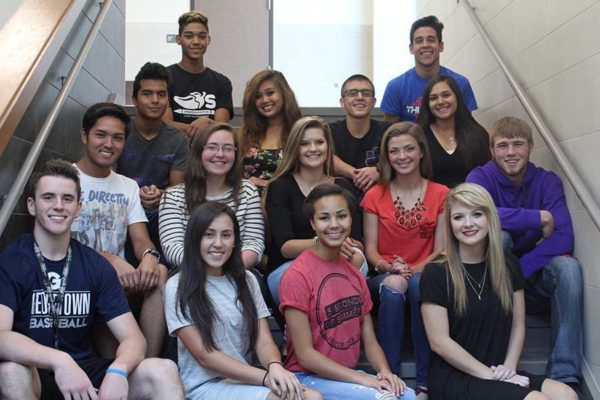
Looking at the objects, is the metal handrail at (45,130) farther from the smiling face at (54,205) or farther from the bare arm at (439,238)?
the bare arm at (439,238)

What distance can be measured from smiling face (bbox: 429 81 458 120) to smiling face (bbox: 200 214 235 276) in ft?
4.81

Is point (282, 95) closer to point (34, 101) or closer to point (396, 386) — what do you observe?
point (34, 101)

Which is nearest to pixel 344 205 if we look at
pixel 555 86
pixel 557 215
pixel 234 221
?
pixel 234 221

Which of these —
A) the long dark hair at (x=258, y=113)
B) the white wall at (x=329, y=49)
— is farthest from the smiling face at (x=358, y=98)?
the white wall at (x=329, y=49)

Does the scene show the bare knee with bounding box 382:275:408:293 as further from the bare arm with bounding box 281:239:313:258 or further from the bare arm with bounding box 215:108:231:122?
the bare arm with bounding box 215:108:231:122

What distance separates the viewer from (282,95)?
3.76m

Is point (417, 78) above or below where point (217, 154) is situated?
above

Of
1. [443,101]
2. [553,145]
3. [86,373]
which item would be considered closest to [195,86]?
[443,101]

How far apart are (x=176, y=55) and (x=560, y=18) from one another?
3645 millimetres

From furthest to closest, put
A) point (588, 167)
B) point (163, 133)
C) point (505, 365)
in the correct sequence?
point (163, 133) < point (588, 167) < point (505, 365)

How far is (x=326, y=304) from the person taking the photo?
262 centimetres

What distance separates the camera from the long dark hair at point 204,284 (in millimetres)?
2468

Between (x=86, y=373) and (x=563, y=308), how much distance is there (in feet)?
5.64

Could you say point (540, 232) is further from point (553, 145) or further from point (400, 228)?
point (400, 228)
